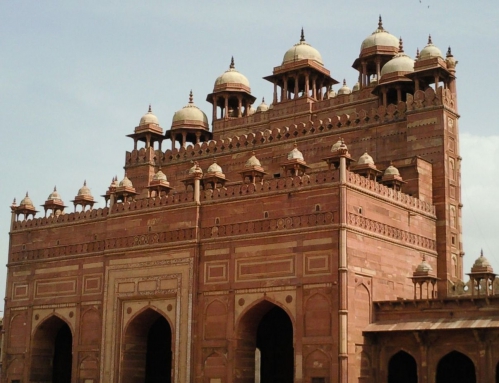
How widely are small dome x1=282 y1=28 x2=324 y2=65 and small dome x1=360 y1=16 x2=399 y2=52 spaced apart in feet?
5.52

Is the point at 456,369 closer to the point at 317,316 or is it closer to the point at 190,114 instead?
the point at 317,316

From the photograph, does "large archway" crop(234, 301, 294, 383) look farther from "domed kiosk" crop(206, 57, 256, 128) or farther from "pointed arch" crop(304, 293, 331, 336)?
"domed kiosk" crop(206, 57, 256, 128)

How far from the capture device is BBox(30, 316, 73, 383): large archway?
29594mm

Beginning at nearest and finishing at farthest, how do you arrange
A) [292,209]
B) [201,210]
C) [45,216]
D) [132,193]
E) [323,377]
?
[323,377] → [292,209] → [201,210] → [132,193] → [45,216]

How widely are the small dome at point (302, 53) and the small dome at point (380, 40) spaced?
168 cm

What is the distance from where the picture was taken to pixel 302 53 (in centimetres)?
3144

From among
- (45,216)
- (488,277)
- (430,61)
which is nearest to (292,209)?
(488,277)

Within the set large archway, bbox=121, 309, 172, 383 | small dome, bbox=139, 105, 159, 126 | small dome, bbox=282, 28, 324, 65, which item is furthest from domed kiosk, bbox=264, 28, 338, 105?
large archway, bbox=121, 309, 172, 383

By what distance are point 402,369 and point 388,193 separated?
494 cm

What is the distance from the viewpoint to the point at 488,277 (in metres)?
22.4

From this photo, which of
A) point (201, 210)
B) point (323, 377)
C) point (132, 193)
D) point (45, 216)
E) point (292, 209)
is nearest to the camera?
point (323, 377)

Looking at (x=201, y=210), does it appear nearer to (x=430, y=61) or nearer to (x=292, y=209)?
(x=292, y=209)

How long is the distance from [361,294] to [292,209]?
9.77ft

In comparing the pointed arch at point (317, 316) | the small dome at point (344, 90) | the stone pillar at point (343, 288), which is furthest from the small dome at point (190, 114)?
the pointed arch at point (317, 316)
